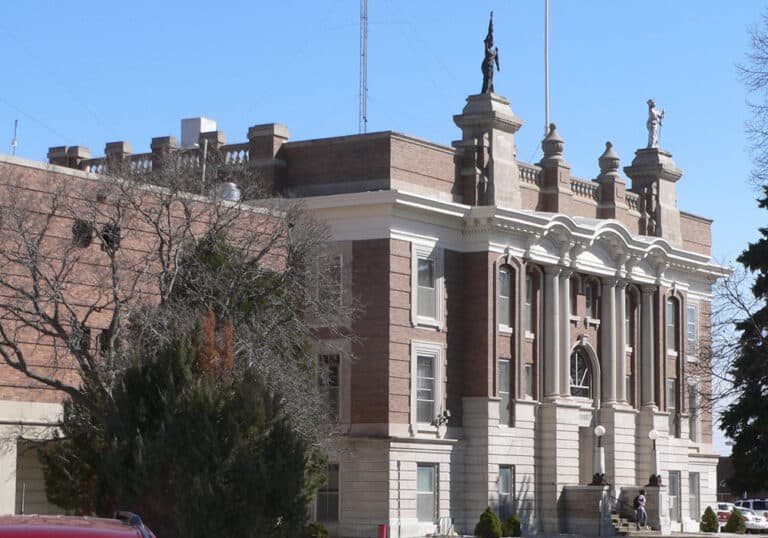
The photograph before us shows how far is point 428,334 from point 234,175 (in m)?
8.25

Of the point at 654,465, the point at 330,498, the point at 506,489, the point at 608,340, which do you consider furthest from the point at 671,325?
the point at 330,498

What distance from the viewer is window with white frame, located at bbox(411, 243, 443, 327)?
52438mm

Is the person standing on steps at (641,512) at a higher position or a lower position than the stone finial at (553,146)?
lower

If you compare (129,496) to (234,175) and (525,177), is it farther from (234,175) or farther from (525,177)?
(525,177)

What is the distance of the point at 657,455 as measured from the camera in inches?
2467

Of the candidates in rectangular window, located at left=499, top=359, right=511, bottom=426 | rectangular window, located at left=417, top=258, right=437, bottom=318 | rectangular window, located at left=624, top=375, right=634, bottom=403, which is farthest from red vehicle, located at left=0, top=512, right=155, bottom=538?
rectangular window, located at left=624, top=375, right=634, bottom=403

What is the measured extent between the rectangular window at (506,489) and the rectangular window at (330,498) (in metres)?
6.08

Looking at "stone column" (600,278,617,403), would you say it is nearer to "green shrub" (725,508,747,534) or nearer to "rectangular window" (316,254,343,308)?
"green shrub" (725,508,747,534)

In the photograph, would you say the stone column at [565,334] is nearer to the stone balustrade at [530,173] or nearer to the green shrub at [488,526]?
the stone balustrade at [530,173]

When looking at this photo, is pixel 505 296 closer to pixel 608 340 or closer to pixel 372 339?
pixel 372 339

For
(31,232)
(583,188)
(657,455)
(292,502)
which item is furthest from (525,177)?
(292,502)

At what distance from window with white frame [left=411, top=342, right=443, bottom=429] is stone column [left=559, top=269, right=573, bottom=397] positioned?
659cm

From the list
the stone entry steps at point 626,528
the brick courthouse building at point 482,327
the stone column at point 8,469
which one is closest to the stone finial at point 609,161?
the brick courthouse building at point 482,327

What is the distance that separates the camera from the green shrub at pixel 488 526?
51000 mm
